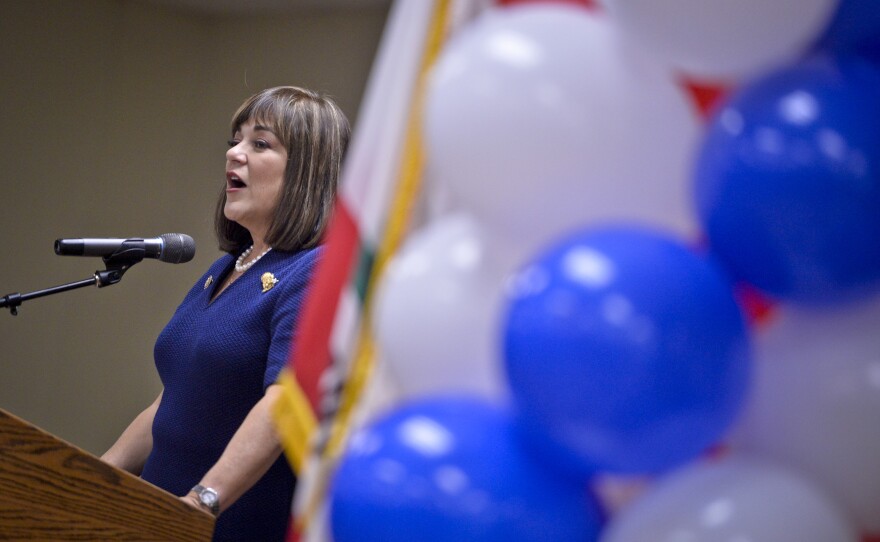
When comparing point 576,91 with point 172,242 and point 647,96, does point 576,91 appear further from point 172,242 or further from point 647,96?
point 172,242

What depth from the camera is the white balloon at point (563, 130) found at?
2.16 feet

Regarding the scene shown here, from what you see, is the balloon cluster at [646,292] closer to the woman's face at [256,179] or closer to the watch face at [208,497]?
the watch face at [208,497]

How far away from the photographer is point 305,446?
785 millimetres

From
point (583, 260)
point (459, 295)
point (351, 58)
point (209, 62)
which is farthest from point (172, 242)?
point (209, 62)

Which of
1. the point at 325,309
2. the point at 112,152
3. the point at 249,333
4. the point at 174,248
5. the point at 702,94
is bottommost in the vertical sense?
the point at 112,152

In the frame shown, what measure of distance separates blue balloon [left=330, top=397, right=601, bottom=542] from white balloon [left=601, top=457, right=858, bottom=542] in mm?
49

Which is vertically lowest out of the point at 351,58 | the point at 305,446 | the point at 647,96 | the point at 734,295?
the point at 351,58

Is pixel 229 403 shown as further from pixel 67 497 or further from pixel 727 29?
pixel 727 29

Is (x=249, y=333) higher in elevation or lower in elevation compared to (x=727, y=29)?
lower

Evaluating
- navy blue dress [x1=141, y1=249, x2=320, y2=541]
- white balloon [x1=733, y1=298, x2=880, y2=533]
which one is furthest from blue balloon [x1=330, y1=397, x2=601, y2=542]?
navy blue dress [x1=141, y1=249, x2=320, y2=541]

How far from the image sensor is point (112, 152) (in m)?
4.38

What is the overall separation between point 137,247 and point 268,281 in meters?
0.29

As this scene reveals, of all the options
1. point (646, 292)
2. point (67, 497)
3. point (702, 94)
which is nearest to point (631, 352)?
point (646, 292)

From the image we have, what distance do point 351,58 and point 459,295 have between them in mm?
3811
